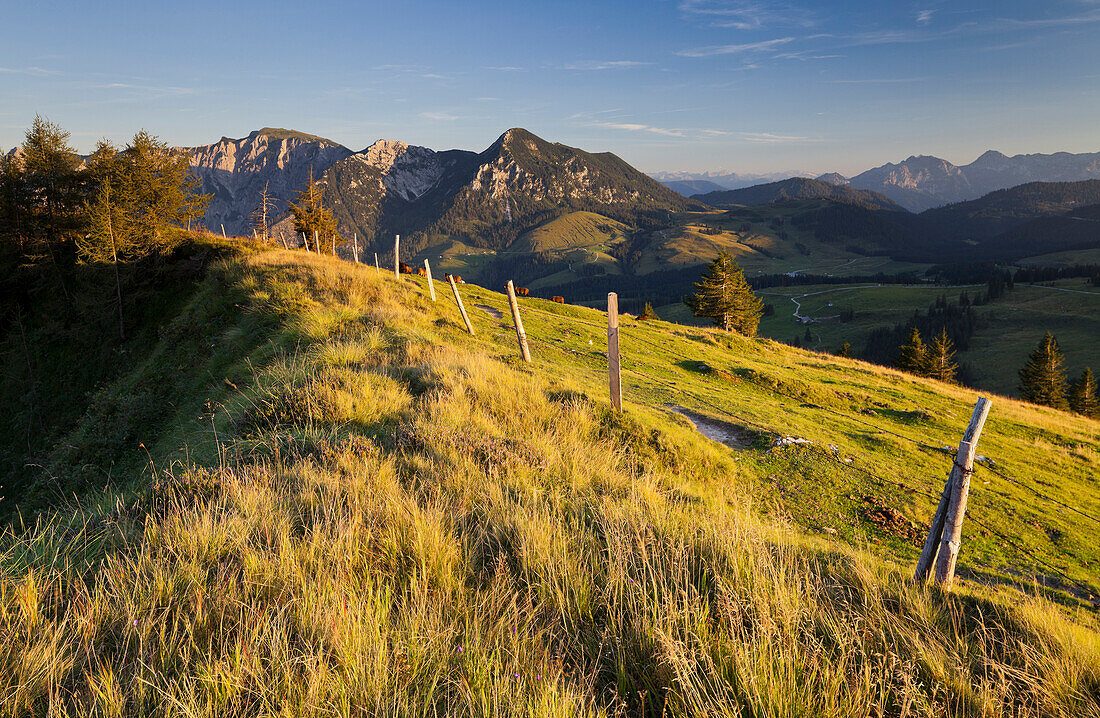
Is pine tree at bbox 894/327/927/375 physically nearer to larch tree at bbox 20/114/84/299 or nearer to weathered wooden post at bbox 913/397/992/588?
weathered wooden post at bbox 913/397/992/588

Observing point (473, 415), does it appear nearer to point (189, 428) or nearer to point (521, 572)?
point (521, 572)

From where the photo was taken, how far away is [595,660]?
2.51m

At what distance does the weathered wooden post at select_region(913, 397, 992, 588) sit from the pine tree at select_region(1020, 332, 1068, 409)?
245 ft

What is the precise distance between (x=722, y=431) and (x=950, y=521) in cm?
915

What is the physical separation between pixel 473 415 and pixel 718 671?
562 cm

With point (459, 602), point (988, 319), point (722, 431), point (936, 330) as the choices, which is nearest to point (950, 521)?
point (459, 602)

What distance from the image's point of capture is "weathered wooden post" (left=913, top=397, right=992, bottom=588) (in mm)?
4793

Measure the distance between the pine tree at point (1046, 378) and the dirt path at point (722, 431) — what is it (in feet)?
222

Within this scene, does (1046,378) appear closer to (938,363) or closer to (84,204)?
(938,363)

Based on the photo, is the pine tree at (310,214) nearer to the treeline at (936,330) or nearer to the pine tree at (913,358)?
the pine tree at (913,358)

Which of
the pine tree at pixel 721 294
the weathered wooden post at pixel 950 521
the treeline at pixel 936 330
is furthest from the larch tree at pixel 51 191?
the treeline at pixel 936 330

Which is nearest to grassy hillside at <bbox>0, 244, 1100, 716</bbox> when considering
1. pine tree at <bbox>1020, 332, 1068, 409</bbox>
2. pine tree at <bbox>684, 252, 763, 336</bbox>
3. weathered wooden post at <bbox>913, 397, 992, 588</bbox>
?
weathered wooden post at <bbox>913, 397, 992, 588</bbox>

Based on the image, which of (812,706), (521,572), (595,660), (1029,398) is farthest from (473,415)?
(1029,398)

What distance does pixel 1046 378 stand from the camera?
186 ft
